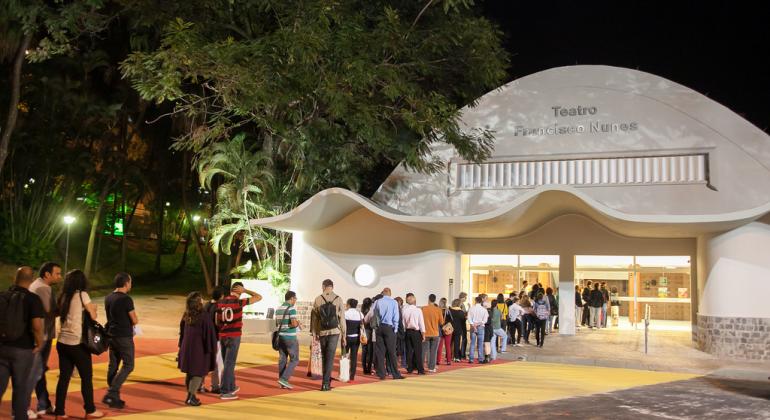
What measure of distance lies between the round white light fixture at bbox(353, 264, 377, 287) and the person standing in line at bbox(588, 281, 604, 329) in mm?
6534

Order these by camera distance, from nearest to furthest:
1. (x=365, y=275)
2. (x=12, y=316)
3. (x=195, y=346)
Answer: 1. (x=12, y=316)
2. (x=195, y=346)
3. (x=365, y=275)

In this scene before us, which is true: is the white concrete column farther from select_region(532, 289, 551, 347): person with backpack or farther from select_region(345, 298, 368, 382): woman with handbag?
select_region(345, 298, 368, 382): woman with handbag

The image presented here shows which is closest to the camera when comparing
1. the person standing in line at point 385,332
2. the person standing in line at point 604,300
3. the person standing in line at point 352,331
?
the person standing in line at point 352,331

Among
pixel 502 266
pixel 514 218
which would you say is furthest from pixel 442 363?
pixel 502 266

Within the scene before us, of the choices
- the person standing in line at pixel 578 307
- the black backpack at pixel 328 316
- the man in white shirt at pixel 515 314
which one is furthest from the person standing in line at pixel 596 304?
the black backpack at pixel 328 316

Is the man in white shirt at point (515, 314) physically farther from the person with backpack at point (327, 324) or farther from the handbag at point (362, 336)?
the person with backpack at point (327, 324)

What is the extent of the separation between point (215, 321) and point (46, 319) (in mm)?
2361

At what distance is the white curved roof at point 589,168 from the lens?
1723cm

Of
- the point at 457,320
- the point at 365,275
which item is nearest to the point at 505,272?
the point at 365,275

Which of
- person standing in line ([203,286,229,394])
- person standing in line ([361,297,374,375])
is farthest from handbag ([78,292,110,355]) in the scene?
person standing in line ([361,297,374,375])

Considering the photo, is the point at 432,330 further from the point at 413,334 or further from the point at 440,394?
the point at 440,394

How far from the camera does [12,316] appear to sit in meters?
6.70

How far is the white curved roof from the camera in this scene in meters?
17.2

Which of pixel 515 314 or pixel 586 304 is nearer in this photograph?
pixel 515 314
